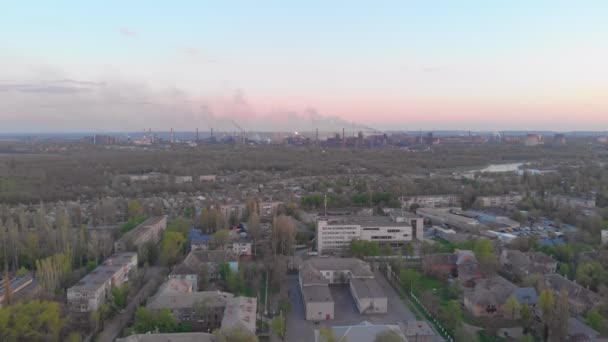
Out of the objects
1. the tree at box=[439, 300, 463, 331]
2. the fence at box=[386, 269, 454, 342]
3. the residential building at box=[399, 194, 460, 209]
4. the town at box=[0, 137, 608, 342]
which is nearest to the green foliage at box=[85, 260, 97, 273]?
the town at box=[0, 137, 608, 342]

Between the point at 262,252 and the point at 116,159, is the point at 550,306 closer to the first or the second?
the point at 262,252

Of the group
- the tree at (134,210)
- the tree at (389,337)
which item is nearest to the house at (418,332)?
the tree at (389,337)

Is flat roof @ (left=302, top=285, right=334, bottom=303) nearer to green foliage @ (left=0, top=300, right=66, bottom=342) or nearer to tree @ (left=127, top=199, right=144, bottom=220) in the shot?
green foliage @ (left=0, top=300, right=66, bottom=342)

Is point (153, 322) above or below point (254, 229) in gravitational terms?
below

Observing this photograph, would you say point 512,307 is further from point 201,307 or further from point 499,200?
point 499,200

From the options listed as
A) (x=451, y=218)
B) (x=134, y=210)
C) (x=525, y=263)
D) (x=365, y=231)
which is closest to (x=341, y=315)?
(x=525, y=263)

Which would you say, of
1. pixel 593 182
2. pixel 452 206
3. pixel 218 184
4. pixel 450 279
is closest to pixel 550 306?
pixel 450 279

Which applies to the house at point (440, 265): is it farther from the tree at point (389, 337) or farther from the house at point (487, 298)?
the tree at point (389, 337)
